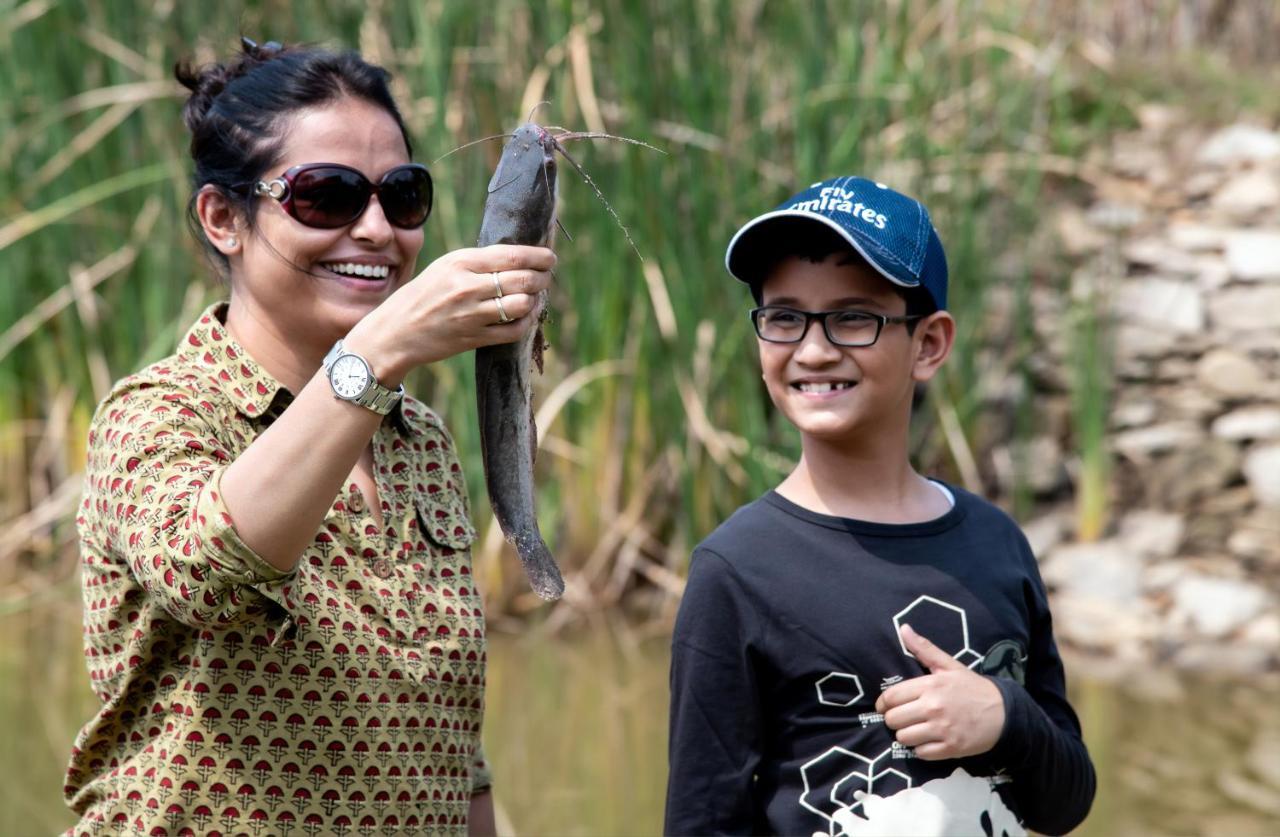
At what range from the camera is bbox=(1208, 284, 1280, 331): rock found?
231 inches

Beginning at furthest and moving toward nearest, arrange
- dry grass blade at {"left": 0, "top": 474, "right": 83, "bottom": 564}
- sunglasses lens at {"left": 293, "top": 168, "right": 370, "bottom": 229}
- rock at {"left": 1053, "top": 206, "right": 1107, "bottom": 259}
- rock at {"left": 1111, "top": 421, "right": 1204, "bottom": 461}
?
1. rock at {"left": 1053, "top": 206, "right": 1107, "bottom": 259}
2. rock at {"left": 1111, "top": 421, "right": 1204, "bottom": 461}
3. dry grass blade at {"left": 0, "top": 474, "right": 83, "bottom": 564}
4. sunglasses lens at {"left": 293, "top": 168, "right": 370, "bottom": 229}

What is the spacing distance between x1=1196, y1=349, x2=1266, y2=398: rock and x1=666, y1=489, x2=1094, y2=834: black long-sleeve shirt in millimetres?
4331

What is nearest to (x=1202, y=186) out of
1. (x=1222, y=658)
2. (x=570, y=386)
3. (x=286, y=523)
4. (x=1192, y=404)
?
(x=1192, y=404)

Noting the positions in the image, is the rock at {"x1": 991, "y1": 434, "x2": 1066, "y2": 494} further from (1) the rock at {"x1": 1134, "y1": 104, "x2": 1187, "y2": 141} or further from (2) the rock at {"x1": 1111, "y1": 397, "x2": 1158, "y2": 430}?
(1) the rock at {"x1": 1134, "y1": 104, "x2": 1187, "y2": 141}

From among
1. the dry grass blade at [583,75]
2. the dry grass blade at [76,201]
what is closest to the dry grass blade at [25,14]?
the dry grass blade at [76,201]

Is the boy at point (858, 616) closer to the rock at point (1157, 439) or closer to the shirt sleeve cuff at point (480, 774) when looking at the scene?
the shirt sleeve cuff at point (480, 774)

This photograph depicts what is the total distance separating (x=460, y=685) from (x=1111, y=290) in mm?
4448

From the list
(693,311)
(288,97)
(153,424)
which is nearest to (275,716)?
(153,424)

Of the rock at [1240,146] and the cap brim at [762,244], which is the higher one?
the cap brim at [762,244]

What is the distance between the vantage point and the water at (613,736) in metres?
3.76

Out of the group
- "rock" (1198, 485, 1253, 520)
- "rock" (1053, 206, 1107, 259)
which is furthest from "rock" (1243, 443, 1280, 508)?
"rock" (1053, 206, 1107, 259)

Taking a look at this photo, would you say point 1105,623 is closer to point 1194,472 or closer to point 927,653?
point 1194,472

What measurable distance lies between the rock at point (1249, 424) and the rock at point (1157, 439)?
9cm

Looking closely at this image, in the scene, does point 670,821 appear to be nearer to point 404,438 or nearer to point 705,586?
point 705,586
